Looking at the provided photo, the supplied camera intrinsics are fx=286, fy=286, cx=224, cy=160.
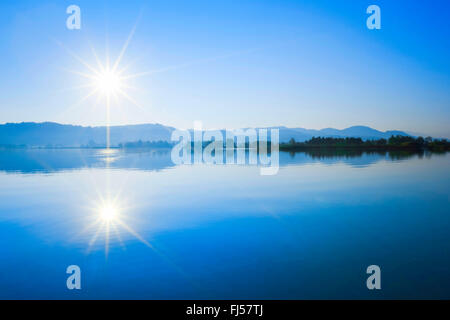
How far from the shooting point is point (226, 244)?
10031mm

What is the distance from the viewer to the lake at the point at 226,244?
7.23 meters

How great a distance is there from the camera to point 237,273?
784 cm

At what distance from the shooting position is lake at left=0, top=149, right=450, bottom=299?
723 cm

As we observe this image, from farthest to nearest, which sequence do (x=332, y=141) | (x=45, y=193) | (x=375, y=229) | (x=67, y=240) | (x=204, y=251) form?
(x=332, y=141) → (x=45, y=193) → (x=375, y=229) → (x=67, y=240) → (x=204, y=251)

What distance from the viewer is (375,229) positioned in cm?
1147

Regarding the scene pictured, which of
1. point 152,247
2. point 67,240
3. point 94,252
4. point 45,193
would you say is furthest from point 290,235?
point 45,193

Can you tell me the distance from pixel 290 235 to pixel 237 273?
3806 mm

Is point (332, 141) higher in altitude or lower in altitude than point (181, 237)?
higher

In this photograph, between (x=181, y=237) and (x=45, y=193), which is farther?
(x=45, y=193)
